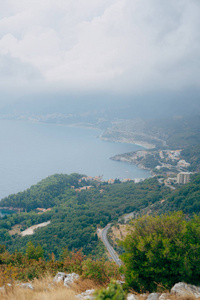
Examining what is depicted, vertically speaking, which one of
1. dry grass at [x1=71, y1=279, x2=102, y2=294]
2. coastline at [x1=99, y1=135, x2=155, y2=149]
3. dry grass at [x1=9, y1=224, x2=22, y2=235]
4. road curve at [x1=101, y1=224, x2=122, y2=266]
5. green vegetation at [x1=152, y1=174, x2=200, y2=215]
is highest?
coastline at [x1=99, y1=135, x2=155, y2=149]

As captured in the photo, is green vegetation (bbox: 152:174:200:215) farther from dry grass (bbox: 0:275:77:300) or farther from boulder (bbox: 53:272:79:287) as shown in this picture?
dry grass (bbox: 0:275:77:300)

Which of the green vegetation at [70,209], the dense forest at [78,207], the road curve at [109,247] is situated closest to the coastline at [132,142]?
the green vegetation at [70,209]

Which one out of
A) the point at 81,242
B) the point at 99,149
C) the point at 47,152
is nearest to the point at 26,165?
the point at 47,152

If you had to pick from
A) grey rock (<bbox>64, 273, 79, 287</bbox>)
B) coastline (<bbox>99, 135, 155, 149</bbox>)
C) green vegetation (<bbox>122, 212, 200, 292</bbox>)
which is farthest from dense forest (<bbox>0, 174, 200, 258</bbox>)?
coastline (<bbox>99, 135, 155, 149</bbox>)

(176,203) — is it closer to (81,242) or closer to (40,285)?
(81,242)

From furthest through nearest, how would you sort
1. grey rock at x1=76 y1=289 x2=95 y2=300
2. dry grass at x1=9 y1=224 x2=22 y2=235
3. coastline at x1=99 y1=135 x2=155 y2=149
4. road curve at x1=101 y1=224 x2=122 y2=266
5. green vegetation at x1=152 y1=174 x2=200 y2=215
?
coastline at x1=99 y1=135 x2=155 y2=149, dry grass at x1=9 y1=224 x2=22 y2=235, green vegetation at x1=152 y1=174 x2=200 y2=215, road curve at x1=101 y1=224 x2=122 y2=266, grey rock at x1=76 y1=289 x2=95 y2=300

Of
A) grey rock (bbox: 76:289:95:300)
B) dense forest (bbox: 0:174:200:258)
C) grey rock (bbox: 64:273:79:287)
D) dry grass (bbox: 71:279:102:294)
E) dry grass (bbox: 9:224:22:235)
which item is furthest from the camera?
dry grass (bbox: 9:224:22:235)
